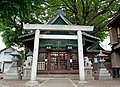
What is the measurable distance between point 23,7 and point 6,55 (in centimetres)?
4119

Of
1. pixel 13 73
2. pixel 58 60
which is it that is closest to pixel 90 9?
pixel 58 60

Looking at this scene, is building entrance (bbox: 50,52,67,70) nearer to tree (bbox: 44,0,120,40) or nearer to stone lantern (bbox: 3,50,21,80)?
stone lantern (bbox: 3,50,21,80)

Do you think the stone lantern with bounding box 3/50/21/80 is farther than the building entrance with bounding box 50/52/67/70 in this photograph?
No

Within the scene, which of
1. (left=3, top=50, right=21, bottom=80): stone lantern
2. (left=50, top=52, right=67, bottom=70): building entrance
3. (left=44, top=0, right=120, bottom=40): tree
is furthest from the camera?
(left=44, top=0, right=120, bottom=40): tree

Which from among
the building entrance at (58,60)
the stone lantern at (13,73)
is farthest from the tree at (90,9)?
the stone lantern at (13,73)

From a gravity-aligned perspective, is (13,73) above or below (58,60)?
below

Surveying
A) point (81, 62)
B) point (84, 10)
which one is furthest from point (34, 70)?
point (84, 10)

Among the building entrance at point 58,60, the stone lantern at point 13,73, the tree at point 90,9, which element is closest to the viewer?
the stone lantern at point 13,73

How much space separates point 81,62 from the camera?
9.18m

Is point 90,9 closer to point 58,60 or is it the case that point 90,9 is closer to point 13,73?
point 58,60

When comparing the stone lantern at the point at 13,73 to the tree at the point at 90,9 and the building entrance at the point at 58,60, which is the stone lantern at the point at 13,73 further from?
the tree at the point at 90,9

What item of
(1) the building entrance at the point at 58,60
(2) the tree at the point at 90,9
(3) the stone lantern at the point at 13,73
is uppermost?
(2) the tree at the point at 90,9

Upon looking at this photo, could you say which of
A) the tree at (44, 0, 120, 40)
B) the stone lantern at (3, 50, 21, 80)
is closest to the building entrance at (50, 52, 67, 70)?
the stone lantern at (3, 50, 21, 80)

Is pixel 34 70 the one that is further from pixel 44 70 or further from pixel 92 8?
pixel 92 8
